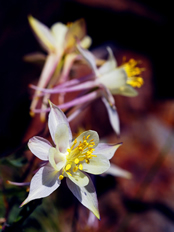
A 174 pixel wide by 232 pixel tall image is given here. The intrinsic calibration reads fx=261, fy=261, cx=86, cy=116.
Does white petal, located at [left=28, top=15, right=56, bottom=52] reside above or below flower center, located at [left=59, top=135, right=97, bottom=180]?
above

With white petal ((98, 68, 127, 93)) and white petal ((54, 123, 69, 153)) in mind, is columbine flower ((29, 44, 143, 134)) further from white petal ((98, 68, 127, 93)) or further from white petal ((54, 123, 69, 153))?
white petal ((54, 123, 69, 153))

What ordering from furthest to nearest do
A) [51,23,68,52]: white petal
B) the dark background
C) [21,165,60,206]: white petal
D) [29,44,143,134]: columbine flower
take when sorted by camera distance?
the dark background
[51,23,68,52]: white petal
[29,44,143,134]: columbine flower
[21,165,60,206]: white petal

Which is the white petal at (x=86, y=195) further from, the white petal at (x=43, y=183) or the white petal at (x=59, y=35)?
the white petal at (x=59, y=35)

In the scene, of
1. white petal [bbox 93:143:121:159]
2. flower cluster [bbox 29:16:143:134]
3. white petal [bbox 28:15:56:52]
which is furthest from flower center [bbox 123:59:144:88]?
white petal [bbox 93:143:121:159]

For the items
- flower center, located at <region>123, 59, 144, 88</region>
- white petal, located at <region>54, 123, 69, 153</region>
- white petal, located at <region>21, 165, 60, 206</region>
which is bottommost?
flower center, located at <region>123, 59, 144, 88</region>

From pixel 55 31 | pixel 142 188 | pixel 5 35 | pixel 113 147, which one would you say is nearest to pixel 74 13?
pixel 5 35

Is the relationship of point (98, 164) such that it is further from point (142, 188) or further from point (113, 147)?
point (142, 188)

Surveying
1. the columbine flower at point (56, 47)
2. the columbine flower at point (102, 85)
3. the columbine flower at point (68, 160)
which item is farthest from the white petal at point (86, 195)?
the columbine flower at point (56, 47)
